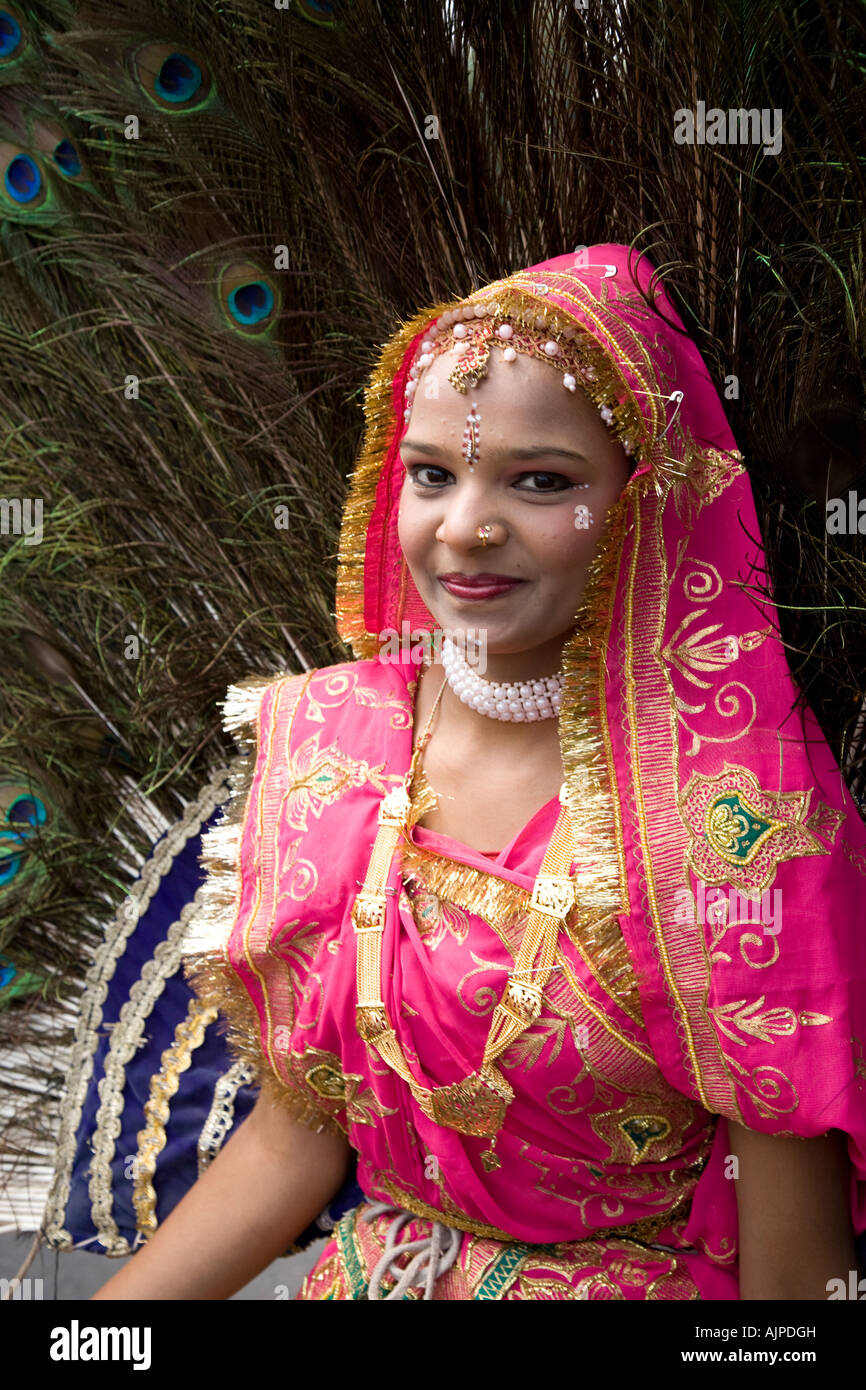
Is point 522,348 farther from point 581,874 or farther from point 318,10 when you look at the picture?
point 318,10

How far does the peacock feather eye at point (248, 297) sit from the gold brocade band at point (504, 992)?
791 mm

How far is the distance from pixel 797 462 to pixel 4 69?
4.35ft

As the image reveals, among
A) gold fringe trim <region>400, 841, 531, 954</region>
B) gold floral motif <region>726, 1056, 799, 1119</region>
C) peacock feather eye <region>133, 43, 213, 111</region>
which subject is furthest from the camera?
peacock feather eye <region>133, 43, 213, 111</region>

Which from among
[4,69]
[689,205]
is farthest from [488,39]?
[4,69]

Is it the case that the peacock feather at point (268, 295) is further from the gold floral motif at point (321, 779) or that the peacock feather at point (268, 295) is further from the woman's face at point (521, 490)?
the gold floral motif at point (321, 779)

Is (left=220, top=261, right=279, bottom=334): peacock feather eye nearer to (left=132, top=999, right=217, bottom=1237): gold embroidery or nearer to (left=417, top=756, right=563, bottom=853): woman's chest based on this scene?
(left=417, top=756, right=563, bottom=853): woman's chest

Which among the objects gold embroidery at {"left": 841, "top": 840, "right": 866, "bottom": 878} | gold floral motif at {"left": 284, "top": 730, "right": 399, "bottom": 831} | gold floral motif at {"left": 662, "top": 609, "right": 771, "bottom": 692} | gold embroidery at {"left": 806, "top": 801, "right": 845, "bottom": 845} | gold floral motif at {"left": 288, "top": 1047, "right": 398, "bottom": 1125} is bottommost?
gold floral motif at {"left": 288, "top": 1047, "right": 398, "bottom": 1125}

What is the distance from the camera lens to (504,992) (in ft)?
4.51

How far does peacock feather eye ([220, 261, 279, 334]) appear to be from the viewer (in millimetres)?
1926

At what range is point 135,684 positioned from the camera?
212 centimetres

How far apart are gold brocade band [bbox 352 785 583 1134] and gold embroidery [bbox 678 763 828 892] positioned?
0.43ft

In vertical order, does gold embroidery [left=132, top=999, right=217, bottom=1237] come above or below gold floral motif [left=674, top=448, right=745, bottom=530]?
below

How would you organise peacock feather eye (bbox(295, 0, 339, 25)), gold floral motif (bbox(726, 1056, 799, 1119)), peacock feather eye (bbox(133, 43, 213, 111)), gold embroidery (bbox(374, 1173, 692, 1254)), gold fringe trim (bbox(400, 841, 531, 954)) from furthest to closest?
peacock feather eye (bbox(133, 43, 213, 111)) → peacock feather eye (bbox(295, 0, 339, 25)) → gold embroidery (bbox(374, 1173, 692, 1254)) → gold fringe trim (bbox(400, 841, 531, 954)) → gold floral motif (bbox(726, 1056, 799, 1119))

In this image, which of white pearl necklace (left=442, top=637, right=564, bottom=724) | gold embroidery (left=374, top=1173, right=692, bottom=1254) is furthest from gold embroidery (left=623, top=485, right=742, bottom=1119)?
gold embroidery (left=374, top=1173, right=692, bottom=1254)
